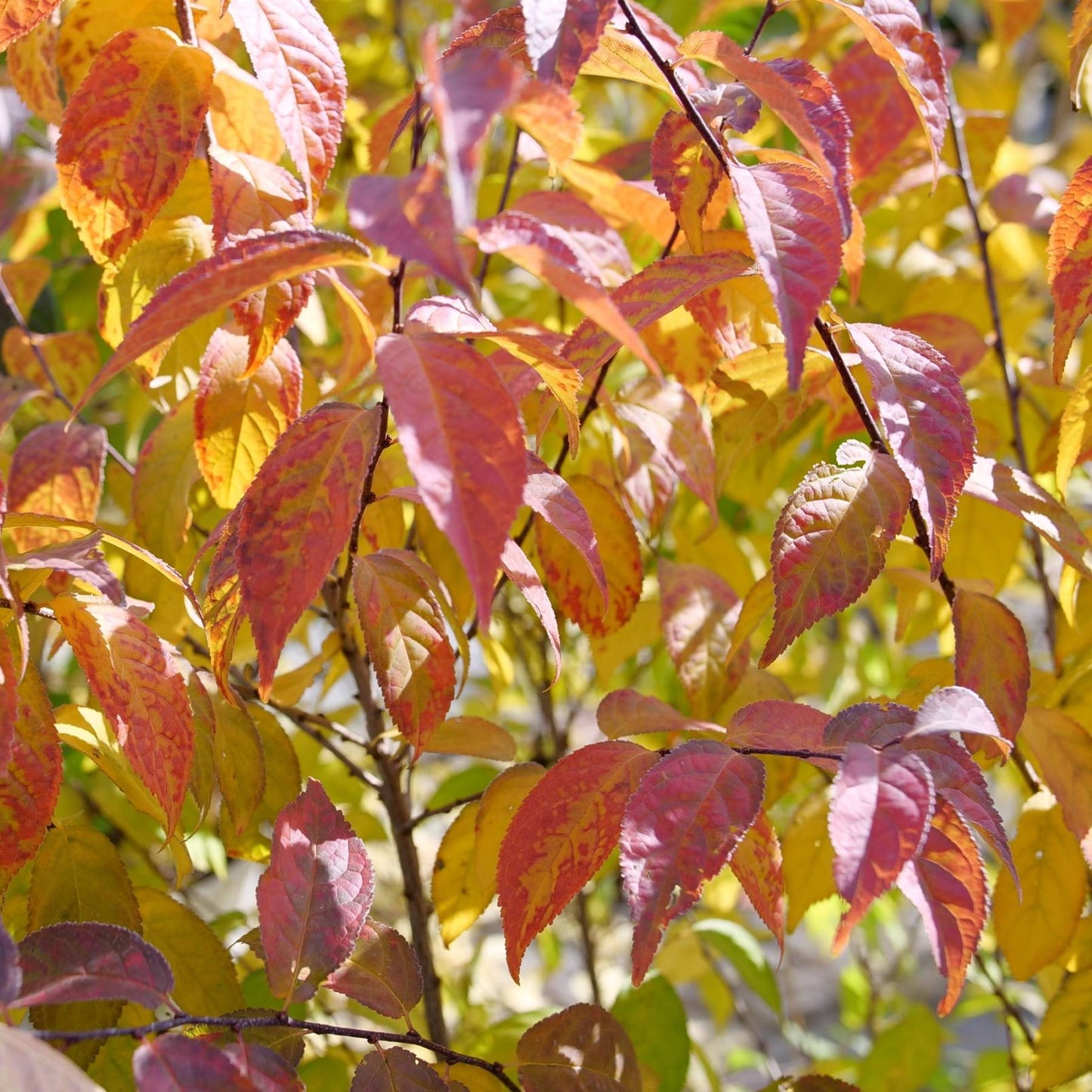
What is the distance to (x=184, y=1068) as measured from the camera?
49 cm

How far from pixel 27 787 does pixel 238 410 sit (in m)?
0.27

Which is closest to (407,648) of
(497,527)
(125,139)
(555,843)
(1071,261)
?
(555,843)

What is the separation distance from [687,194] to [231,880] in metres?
1.80

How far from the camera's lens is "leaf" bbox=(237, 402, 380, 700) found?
1.76 ft

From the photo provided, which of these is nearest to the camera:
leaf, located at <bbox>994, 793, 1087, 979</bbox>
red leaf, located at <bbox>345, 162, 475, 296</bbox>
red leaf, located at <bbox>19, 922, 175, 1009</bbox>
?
red leaf, located at <bbox>345, 162, 475, 296</bbox>

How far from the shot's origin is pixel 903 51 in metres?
0.73

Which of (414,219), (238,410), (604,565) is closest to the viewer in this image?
(414,219)

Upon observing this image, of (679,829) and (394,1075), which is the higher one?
(679,829)

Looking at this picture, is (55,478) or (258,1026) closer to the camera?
(258,1026)

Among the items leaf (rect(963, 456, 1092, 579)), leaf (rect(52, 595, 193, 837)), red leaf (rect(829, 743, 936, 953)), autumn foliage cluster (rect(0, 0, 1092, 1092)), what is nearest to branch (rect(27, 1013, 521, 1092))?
autumn foliage cluster (rect(0, 0, 1092, 1092))

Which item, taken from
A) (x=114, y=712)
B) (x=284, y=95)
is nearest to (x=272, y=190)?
(x=284, y=95)

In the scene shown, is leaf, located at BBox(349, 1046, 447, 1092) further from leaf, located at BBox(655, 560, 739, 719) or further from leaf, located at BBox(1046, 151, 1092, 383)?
leaf, located at BBox(1046, 151, 1092, 383)

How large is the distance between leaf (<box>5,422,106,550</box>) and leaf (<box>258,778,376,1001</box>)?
0.38m

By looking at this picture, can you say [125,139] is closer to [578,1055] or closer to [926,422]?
[926,422]
